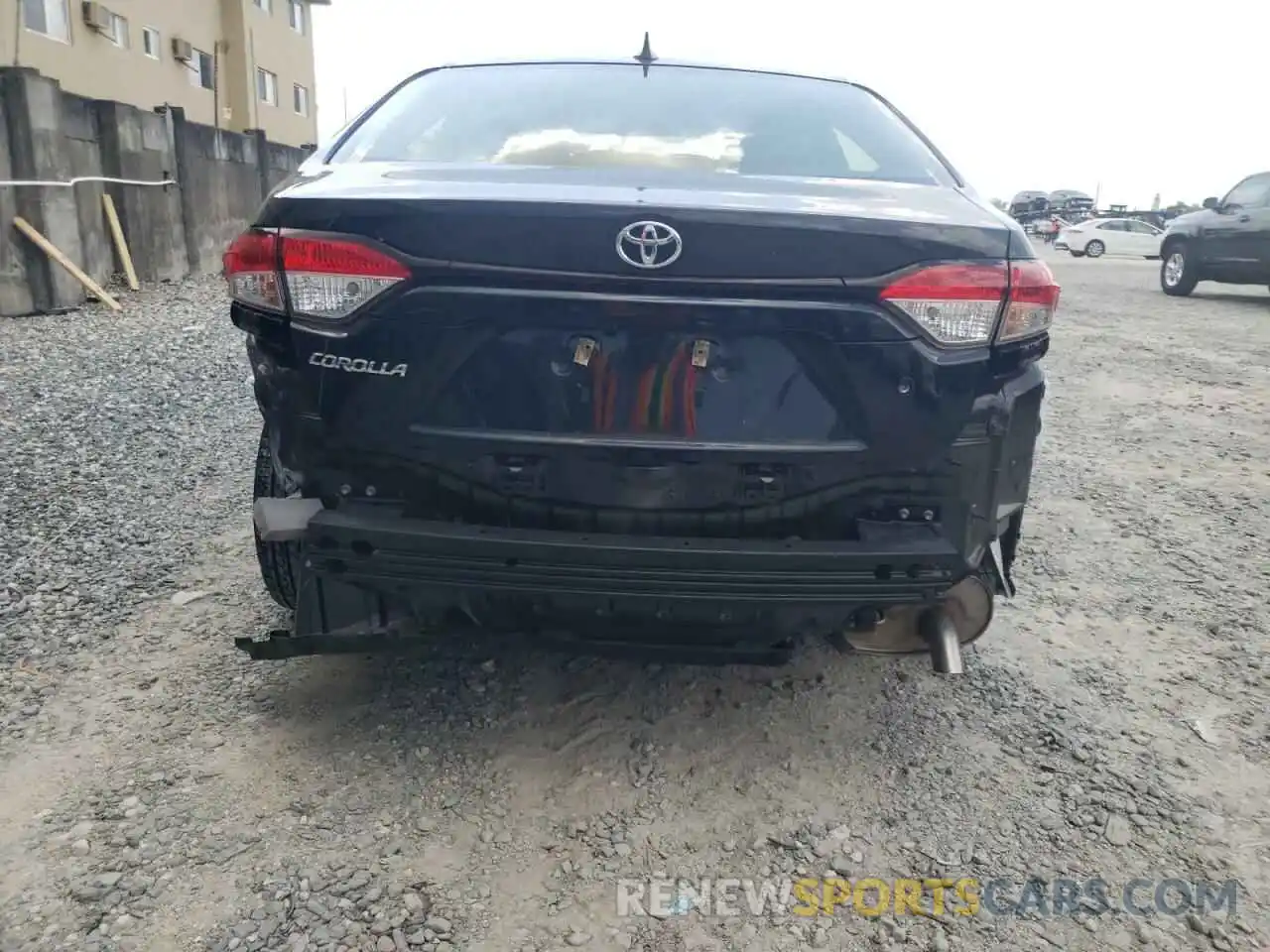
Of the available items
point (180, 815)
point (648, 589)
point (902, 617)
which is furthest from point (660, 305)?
point (180, 815)

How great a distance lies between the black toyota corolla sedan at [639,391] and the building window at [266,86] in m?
28.4

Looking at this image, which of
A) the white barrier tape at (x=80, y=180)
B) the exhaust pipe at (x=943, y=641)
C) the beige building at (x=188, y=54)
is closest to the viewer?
the exhaust pipe at (x=943, y=641)

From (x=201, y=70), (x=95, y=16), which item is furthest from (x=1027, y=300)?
(x=201, y=70)

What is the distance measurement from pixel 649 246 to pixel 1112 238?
3171 cm

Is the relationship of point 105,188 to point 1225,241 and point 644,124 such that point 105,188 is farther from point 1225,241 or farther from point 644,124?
point 1225,241

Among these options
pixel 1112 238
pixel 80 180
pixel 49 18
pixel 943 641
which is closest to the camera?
pixel 943 641

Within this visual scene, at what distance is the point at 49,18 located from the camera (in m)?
17.1

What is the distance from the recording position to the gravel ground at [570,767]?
1957 millimetres

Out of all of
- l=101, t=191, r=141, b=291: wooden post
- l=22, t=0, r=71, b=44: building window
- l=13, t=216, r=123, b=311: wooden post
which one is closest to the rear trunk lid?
l=13, t=216, r=123, b=311: wooden post

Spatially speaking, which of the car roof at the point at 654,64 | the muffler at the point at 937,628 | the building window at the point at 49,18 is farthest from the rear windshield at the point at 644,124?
the building window at the point at 49,18

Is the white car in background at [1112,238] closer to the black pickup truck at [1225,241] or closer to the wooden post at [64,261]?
the black pickup truck at [1225,241]

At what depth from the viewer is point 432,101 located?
114 inches

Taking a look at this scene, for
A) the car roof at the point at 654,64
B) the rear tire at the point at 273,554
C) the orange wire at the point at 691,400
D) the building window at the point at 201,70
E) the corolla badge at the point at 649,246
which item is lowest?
A: the rear tire at the point at 273,554

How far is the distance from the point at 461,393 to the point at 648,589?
576mm
